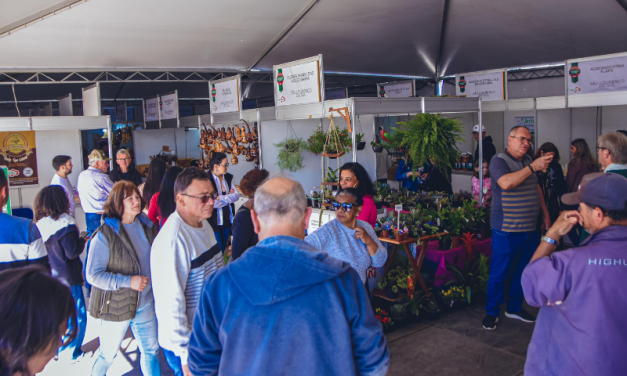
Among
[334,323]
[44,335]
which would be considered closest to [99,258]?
[44,335]

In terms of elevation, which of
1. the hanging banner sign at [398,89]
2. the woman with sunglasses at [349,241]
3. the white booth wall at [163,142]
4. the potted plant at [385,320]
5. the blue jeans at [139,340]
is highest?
the hanging banner sign at [398,89]

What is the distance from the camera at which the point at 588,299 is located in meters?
1.67

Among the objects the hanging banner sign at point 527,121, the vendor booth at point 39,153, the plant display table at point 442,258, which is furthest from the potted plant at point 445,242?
the hanging banner sign at point 527,121

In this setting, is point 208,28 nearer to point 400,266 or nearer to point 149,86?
point 400,266

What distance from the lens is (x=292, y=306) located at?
122 cm

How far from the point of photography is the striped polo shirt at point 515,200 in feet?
11.9

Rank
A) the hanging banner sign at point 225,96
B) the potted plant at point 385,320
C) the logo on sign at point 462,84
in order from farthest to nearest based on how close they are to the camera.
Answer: the logo on sign at point 462,84 < the hanging banner sign at point 225,96 < the potted plant at point 385,320

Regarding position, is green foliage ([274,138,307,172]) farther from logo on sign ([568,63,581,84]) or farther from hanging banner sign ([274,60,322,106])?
logo on sign ([568,63,581,84])

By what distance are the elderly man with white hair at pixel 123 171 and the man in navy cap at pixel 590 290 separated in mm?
5430

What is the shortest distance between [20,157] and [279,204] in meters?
7.84

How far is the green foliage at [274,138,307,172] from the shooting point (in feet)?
22.1

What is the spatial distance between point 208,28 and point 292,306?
7.12 metres

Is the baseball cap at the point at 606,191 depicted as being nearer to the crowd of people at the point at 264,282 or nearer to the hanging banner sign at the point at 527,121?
the crowd of people at the point at 264,282

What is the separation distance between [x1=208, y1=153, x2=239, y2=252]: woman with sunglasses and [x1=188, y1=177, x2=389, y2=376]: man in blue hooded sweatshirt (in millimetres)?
3737
